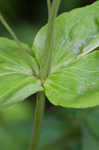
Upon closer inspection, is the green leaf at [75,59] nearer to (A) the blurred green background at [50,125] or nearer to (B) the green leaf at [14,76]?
(B) the green leaf at [14,76]

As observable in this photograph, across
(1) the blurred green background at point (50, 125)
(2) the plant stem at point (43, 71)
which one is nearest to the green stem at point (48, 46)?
(2) the plant stem at point (43, 71)

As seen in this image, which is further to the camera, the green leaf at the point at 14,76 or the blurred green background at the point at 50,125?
the blurred green background at the point at 50,125

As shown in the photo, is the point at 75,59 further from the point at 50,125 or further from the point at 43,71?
the point at 50,125

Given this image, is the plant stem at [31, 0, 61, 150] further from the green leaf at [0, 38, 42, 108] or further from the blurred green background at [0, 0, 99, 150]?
the blurred green background at [0, 0, 99, 150]

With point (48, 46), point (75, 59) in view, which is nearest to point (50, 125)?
point (75, 59)

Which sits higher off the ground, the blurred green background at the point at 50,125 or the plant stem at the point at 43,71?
the plant stem at the point at 43,71

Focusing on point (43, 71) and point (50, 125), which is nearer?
point (43, 71)

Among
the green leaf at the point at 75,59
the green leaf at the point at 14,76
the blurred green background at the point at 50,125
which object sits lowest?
the blurred green background at the point at 50,125
